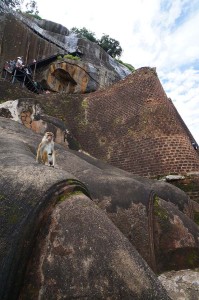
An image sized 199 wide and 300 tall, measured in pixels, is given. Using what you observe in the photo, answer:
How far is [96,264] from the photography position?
194 centimetres

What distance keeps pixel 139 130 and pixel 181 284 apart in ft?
26.2

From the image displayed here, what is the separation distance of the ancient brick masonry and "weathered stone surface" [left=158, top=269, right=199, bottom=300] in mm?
5925

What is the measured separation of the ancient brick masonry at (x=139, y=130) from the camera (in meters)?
10.4

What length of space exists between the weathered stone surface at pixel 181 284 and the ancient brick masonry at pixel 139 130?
5.93m

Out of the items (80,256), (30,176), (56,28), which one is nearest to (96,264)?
(80,256)

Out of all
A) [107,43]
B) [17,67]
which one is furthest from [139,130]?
[107,43]

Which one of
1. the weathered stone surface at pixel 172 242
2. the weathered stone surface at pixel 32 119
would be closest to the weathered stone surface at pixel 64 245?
the weathered stone surface at pixel 172 242

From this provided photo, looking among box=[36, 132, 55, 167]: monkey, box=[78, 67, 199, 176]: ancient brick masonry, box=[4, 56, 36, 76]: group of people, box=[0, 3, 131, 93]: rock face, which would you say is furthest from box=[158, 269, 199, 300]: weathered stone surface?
box=[0, 3, 131, 93]: rock face

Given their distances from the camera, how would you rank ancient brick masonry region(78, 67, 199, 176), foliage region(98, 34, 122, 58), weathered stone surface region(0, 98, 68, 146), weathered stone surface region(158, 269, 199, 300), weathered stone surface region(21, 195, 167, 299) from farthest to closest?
foliage region(98, 34, 122, 58)
ancient brick masonry region(78, 67, 199, 176)
weathered stone surface region(0, 98, 68, 146)
weathered stone surface region(158, 269, 199, 300)
weathered stone surface region(21, 195, 167, 299)

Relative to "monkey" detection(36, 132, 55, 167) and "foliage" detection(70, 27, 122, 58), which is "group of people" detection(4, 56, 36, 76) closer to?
"monkey" detection(36, 132, 55, 167)

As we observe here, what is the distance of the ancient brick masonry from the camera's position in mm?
10391

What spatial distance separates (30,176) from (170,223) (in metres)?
2.78

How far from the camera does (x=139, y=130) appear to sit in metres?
11.7

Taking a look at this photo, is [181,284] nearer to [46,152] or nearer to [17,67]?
[46,152]
